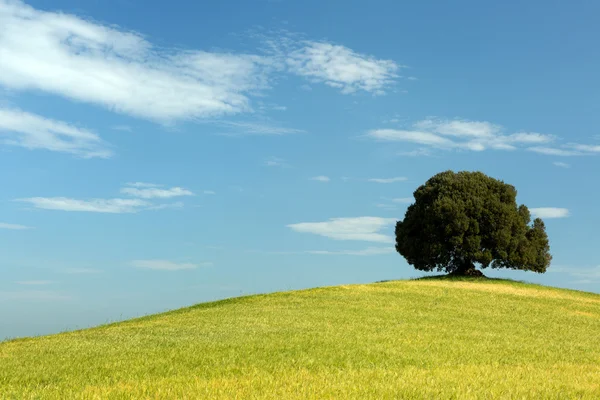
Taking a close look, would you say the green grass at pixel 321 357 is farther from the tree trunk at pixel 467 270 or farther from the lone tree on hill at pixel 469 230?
the tree trunk at pixel 467 270

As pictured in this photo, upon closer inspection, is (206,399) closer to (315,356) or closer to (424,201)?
(315,356)

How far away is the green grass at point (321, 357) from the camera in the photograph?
11.7m

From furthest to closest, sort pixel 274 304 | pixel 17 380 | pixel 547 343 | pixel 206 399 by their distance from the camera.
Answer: pixel 274 304
pixel 547 343
pixel 17 380
pixel 206 399

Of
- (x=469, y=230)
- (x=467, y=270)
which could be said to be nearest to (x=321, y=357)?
(x=469, y=230)

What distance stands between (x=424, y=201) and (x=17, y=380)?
45.0 meters

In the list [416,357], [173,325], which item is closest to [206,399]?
[416,357]

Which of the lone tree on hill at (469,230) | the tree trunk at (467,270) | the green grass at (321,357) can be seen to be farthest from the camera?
the tree trunk at (467,270)

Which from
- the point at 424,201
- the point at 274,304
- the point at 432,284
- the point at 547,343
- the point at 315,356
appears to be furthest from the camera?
the point at 424,201

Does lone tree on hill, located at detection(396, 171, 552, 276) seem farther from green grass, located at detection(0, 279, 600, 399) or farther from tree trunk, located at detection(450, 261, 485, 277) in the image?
green grass, located at detection(0, 279, 600, 399)

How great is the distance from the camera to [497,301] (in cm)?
3622

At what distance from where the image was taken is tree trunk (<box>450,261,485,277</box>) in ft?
171

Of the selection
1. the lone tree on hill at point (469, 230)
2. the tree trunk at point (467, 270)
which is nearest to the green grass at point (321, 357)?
the lone tree on hill at point (469, 230)

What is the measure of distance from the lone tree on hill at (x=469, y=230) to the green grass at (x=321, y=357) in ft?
64.6

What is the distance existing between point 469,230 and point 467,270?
420 centimetres
